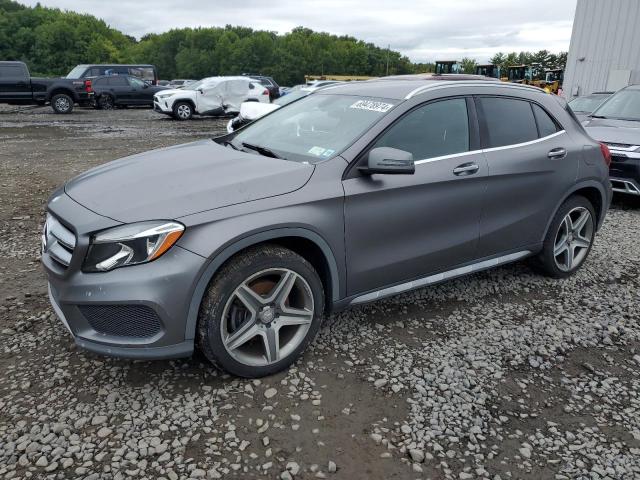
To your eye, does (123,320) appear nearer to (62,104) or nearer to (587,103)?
(587,103)

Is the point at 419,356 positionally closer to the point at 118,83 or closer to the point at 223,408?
the point at 223,408

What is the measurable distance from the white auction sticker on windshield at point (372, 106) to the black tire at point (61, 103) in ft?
66.0

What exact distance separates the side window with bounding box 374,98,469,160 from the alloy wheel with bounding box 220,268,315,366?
103 centimetres

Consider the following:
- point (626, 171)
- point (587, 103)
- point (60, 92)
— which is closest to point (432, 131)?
point (626, 171)

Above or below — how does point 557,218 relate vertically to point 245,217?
below

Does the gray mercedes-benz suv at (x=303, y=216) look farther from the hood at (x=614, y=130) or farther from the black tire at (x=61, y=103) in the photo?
the black tire at (x=61, y=103)

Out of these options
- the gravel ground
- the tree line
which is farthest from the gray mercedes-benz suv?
the tree line

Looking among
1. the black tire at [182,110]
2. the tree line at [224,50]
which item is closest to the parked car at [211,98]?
the black tire at [182,110]

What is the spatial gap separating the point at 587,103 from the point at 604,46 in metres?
7.91

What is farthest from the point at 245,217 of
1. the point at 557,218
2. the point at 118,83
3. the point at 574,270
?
the point at 118,83

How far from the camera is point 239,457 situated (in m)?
2.39

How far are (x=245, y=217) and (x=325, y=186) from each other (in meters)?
0.53

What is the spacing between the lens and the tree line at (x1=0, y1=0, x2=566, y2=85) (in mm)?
87062

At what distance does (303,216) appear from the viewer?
2.84 meters
